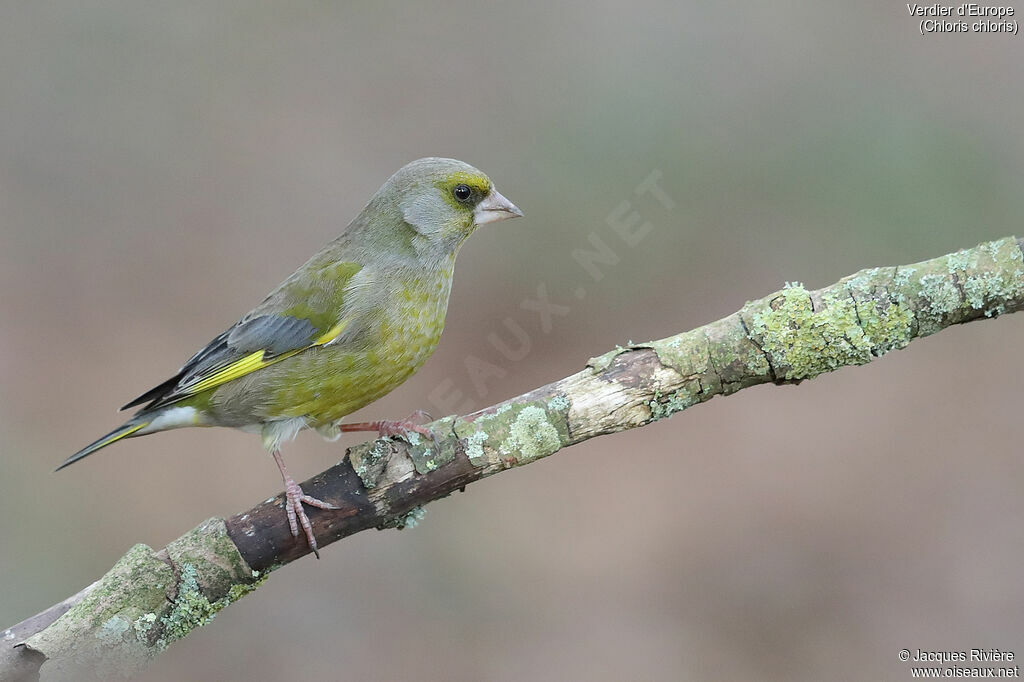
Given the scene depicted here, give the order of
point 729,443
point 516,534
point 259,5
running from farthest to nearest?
point 259,5 < point 729,443 < point 516,534

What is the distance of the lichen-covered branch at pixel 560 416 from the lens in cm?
367

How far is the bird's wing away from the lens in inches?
184

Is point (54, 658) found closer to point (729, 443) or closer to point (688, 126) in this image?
point (729, 443)

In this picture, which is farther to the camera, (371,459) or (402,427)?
(402,427)

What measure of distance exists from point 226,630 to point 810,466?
523 centimetres

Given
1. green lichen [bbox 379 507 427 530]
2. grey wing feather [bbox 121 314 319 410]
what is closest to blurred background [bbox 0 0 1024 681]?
grey wing feather [bbox 121 314 319 410]

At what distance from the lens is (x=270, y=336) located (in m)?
4.80

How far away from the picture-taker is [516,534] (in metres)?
8.09

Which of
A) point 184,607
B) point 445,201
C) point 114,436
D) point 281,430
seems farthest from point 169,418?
point 445,201

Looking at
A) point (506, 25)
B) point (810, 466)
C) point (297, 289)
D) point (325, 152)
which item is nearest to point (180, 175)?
point (325, 152)

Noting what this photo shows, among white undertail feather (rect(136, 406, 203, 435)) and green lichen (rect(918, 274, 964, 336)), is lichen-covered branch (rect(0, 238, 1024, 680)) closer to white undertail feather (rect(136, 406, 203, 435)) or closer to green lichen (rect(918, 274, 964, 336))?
green lichen (rect(918, 274, 964, 336))

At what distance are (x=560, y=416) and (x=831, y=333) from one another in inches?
45.5

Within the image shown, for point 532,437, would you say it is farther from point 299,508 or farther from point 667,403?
point 299,508

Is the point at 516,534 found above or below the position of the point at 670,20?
below
